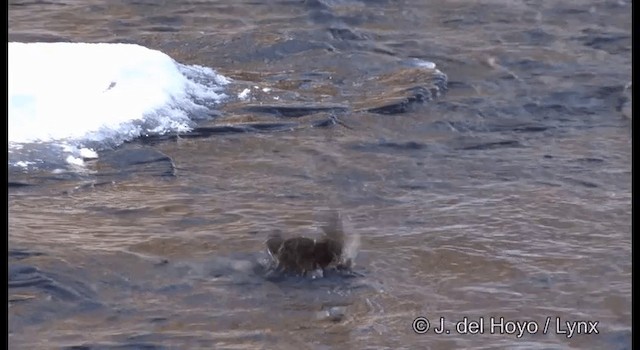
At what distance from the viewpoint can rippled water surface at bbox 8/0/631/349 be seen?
5.86 meters

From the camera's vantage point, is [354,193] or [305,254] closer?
[305,254]

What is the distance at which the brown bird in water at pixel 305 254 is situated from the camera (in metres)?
6.32

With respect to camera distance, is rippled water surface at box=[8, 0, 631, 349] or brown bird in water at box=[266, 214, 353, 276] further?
brown bird in water at box=[266, 214, 353, 276]

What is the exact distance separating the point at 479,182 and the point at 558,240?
3.15 feet

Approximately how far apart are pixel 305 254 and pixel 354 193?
120cm

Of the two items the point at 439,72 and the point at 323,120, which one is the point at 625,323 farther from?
the point at 439,72

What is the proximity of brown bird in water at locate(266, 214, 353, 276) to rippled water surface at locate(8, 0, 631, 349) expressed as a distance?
90mm

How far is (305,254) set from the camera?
6.35 meters

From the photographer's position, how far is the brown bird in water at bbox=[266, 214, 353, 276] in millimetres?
6320

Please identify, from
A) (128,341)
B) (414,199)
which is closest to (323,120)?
(414,199)

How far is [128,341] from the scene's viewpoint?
5.50m

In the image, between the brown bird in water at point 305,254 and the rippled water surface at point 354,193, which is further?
the brown bird in water at point 305,254

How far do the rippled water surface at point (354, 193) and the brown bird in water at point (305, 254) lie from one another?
9cm

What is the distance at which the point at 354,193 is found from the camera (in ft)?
24.5
